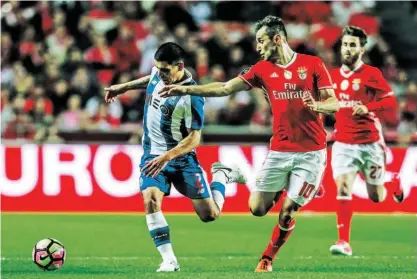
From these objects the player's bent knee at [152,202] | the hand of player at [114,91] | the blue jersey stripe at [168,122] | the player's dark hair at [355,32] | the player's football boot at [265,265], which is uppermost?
the player's dark hair at [355,32]

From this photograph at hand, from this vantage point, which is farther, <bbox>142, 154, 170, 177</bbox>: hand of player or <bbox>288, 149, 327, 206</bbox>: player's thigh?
<bbox>288, 149, 327, 206</bbox>: player's thigh

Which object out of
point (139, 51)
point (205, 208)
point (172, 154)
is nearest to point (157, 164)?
point (172, 154)

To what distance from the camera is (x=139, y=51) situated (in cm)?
2047

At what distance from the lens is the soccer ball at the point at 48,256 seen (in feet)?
33.4

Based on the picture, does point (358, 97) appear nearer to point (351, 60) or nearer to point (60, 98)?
point (351, 60)

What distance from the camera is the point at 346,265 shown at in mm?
10922

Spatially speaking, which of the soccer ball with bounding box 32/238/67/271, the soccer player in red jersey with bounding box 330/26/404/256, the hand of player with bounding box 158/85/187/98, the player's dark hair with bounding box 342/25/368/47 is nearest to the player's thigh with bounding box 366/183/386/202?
the soccer player in red jersey with bounding box 330/26/404/256

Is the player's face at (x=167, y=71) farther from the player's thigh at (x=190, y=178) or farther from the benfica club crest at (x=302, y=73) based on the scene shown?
the benfica club crest at (x=302, y=73)

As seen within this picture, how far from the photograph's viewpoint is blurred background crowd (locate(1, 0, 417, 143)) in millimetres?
18734

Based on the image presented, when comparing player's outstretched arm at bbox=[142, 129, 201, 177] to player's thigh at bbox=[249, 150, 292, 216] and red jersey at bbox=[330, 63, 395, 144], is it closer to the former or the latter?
player's thigh at bbox=[249, 150, 292, 216]

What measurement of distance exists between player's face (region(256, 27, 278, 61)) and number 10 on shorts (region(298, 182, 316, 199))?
1270 mm

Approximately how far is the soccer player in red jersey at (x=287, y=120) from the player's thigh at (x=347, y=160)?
2.37 meters

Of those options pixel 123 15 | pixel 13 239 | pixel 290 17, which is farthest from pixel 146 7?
pixel 13 239

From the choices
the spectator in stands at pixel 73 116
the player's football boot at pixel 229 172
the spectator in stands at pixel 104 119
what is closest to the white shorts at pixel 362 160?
the player's football boot at pixel 229 172
